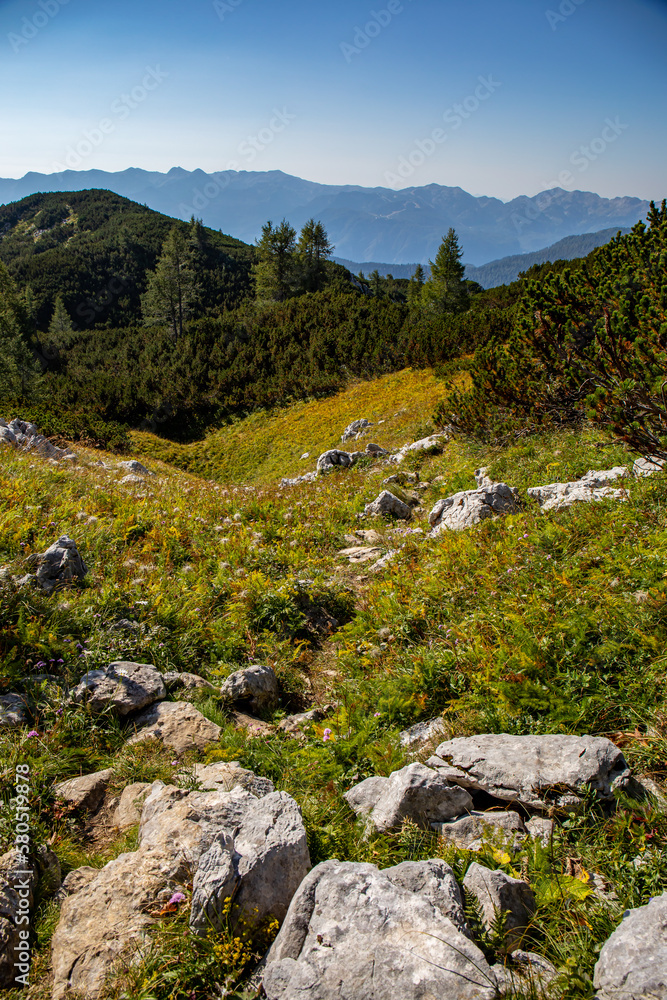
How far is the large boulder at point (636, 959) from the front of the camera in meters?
1.84

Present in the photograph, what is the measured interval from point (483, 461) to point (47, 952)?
9144 millimetres

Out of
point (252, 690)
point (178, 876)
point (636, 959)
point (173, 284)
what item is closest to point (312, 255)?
point (173, 284)

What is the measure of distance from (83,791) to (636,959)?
316cm

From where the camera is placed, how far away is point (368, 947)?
2.09 m

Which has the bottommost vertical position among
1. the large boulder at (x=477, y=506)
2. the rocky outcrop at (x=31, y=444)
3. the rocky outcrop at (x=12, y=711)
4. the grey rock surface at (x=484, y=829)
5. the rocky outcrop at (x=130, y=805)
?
the grey rock surface at (x=484, y=829)

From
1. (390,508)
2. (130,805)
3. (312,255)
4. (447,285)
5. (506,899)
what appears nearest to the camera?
(506,899)

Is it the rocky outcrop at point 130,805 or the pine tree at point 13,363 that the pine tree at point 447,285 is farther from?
the rocky outcrop at point 130,805

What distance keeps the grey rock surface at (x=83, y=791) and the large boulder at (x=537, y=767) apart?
2255mm

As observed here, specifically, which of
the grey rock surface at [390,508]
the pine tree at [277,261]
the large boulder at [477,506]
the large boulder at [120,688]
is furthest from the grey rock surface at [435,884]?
the pine tree at [277,261]

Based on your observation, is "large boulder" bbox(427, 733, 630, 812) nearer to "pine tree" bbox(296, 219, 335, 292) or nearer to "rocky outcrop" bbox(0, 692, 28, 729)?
"rocky outcrop" bbox(0, 692, 28, 729)

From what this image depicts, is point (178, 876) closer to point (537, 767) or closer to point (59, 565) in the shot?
point (537, 767)

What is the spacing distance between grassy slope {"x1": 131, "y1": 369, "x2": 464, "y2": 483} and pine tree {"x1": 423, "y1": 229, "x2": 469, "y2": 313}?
18818 mm

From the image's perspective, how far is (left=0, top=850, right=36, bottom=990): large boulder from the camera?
89.7 inches

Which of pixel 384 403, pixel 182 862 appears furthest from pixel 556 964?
pixel 384 403
